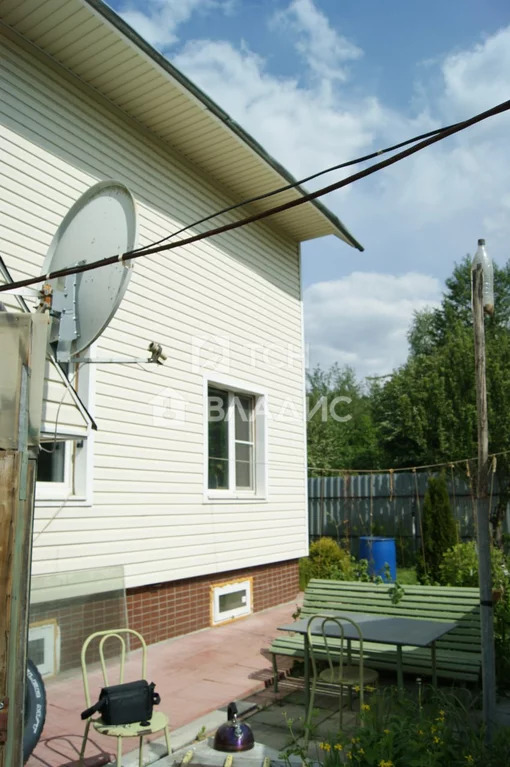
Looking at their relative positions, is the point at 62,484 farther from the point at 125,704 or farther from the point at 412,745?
the point at 412,745

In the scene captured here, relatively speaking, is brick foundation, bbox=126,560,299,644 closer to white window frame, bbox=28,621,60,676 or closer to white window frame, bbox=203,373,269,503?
white window frame, bbox=203,373,269,503

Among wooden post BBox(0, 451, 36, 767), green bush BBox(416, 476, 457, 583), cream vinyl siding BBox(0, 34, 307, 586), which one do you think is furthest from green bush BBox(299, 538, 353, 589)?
wooden post BBox(0, 451, 36, 767)

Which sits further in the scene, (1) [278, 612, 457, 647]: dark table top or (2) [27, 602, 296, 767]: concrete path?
(1) [278, 612, 457, 647]: dark table top

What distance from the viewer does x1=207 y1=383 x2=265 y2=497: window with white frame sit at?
355 inches

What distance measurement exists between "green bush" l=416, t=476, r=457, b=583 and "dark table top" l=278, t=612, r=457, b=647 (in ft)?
18.7

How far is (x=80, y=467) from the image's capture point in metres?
6.64

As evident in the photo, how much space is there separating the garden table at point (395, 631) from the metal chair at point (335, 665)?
3cm

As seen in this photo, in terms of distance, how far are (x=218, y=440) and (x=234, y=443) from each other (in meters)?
0.37

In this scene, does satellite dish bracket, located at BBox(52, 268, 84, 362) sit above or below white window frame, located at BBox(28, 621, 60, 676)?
above

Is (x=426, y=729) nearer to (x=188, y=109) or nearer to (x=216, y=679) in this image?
(x=216, y=679)

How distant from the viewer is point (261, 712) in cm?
520

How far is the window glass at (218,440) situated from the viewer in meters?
8.95

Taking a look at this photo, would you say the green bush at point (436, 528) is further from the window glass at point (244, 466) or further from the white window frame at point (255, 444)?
the window glass at point (244, 466)

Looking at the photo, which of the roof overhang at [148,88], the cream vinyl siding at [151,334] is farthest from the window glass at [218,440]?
the roof overhang at [148,88]
